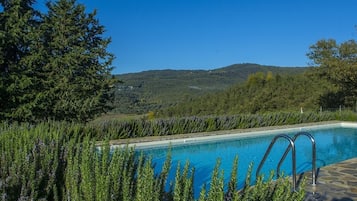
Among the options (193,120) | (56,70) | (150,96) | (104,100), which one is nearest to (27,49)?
(56,70)

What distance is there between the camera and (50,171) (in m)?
2.76

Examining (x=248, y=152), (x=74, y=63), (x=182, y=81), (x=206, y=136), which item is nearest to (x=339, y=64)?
(x=206, y=136)

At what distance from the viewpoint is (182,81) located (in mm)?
48219

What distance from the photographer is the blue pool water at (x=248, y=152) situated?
8016 millimetres

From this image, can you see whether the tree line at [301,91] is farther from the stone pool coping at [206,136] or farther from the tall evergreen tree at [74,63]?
the tall evergreen tree at [74,63]

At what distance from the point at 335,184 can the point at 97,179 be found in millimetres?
3991

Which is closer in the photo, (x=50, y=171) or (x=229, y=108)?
(x=50, y=171)

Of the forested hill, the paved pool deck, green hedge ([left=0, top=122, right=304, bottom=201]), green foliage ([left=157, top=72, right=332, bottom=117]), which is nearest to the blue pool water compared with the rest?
the paved pool deck

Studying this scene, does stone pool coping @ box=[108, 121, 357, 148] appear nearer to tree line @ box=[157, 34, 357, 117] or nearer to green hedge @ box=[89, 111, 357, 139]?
green hedge @ box=[89, 111, 357, 139]

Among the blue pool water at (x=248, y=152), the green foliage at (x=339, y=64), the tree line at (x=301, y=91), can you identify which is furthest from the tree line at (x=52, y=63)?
the tree line at (x=301, y=91)

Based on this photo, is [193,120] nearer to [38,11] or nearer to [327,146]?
[327,146]

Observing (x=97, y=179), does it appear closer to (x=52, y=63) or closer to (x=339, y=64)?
(x=52, y=63)

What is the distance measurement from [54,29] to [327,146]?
10983mm

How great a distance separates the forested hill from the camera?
38094 millimetres
